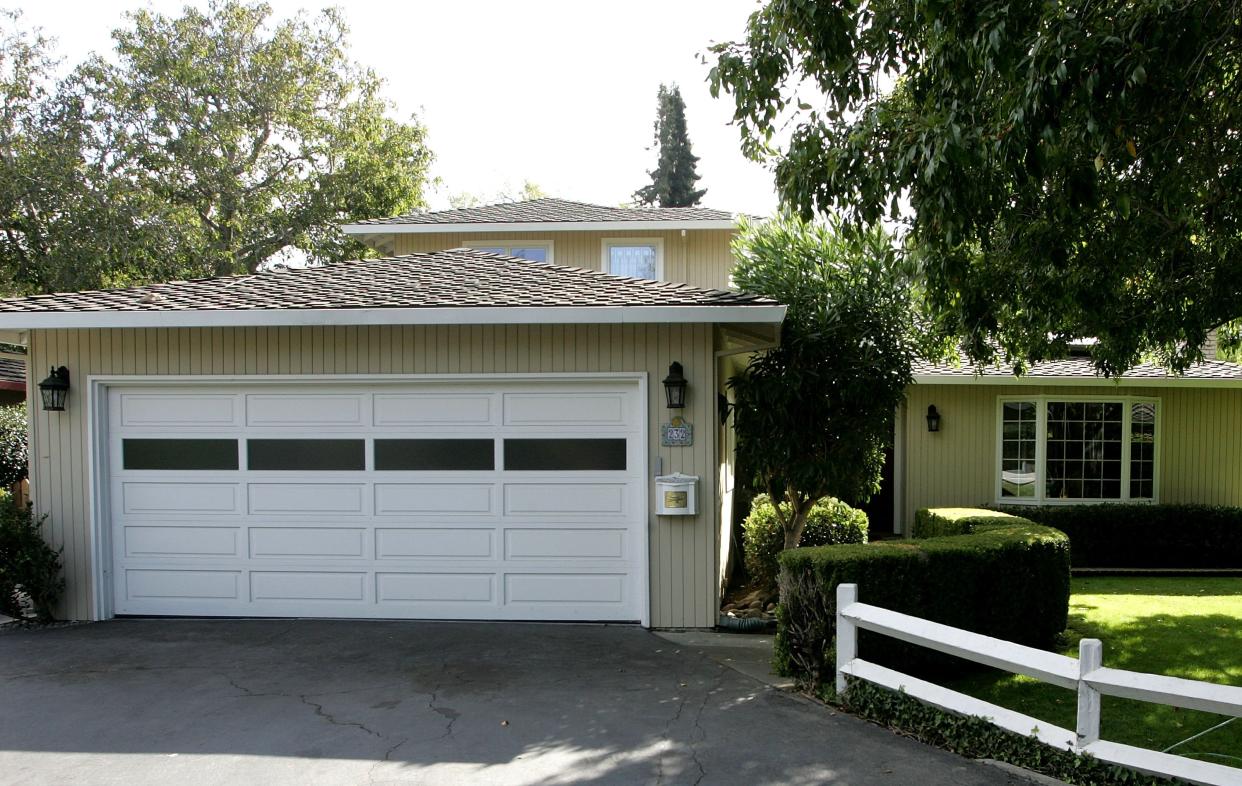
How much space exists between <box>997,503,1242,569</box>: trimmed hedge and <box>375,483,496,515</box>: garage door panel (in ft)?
30.5

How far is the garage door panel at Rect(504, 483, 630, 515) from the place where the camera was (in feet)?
27.5

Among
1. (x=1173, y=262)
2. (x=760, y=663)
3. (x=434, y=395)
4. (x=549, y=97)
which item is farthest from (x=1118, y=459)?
(x=549, y=97)

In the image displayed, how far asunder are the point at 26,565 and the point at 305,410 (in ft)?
9.82

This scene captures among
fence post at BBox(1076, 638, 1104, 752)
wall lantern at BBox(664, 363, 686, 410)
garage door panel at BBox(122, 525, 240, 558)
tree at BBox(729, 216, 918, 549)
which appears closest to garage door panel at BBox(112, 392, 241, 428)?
garage door panel at BBox(122, 525, 240, 558)

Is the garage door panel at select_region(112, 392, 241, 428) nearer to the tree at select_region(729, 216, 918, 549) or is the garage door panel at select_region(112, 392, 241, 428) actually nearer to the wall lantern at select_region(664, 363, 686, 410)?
the wall lantern at select_region(664, 363, 686, 410)

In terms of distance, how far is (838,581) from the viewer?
6328mm

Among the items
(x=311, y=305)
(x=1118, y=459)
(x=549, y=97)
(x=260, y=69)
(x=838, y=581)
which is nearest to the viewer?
(x=838, y=581)

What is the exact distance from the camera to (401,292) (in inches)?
340

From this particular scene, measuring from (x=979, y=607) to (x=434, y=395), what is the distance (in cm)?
532

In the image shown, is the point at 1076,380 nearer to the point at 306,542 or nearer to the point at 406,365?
the point at 406,365

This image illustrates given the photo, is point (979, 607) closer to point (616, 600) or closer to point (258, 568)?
point (616, 600)

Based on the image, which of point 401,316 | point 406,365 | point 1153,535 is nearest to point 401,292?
point 406,365

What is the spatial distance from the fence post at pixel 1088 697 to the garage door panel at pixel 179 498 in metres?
7.54

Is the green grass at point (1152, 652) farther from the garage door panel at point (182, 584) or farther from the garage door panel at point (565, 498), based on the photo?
the garage door panel at point (182, 584)
